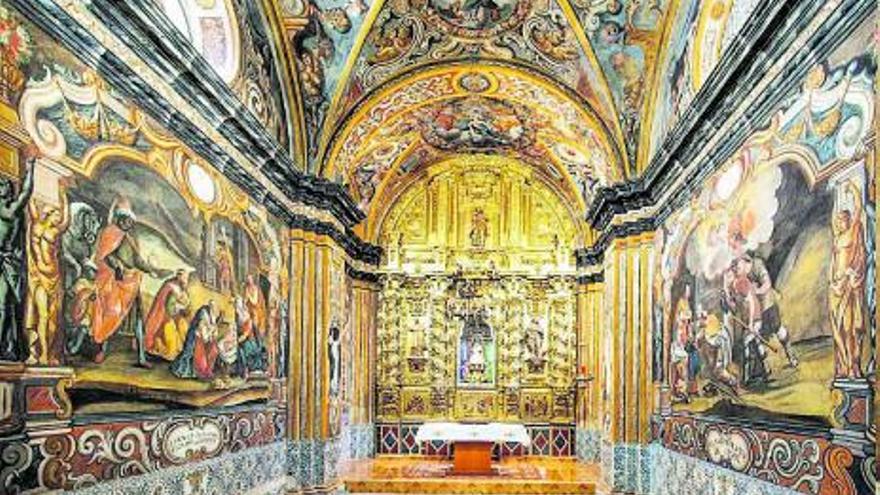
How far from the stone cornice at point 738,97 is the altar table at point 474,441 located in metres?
5.41

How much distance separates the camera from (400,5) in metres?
13.9

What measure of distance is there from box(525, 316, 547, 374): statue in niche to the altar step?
3.06 meters

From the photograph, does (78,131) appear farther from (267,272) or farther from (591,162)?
(591,162)

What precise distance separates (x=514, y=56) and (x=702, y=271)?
602cm

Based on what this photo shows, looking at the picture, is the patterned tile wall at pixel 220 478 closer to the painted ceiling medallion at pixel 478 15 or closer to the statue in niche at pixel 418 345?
the painted ceiling medallion at pixel 478 15

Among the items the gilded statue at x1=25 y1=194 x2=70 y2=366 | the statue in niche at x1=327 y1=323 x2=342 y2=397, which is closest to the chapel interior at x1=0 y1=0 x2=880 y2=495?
the gilded statue at x1=25 y1=194 x2=70 y2=366

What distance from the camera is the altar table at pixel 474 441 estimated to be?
18172mm

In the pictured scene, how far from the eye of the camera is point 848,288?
647 cm

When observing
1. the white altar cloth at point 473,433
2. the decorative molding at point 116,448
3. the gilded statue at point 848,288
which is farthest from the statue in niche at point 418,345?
the gilded statue at point 848,288

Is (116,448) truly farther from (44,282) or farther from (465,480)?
(465,480)

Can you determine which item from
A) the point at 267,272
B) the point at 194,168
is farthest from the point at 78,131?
the point at 267,272

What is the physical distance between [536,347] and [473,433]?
13.2 feet

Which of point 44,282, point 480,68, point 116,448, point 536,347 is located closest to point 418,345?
point 536,347

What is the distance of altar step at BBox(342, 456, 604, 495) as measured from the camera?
16.4 m
